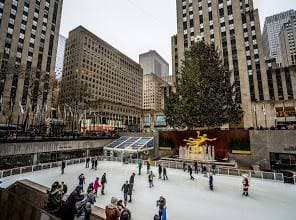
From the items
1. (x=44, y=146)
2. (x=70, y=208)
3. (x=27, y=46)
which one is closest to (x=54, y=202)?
(x=70, y=208)

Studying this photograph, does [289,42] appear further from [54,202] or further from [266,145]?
[54,202]

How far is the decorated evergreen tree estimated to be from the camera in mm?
29391

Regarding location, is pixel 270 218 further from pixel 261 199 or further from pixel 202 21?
pixel 202 21

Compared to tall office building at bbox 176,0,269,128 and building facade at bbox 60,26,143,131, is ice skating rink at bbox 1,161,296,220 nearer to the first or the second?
tall office building at bbox 176,0,269,128

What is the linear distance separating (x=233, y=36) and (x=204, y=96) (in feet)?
102

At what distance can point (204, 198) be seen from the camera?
1234 centimetres

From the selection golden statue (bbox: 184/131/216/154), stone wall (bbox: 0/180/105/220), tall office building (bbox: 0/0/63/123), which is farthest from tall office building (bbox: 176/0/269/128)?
stone wall (bbox: 0/180/105/220)

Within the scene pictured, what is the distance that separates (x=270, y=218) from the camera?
9328 millimetres

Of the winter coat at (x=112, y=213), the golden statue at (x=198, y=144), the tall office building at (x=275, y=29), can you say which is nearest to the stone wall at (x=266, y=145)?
the golden statue at (x=198, y=144)

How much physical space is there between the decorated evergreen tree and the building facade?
38670mm

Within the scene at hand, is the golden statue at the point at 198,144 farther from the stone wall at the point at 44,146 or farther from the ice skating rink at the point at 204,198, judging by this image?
the stone wall at the point at 44,146

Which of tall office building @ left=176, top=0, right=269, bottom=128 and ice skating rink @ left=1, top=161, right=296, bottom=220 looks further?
tall office building @ left=176, top=0, right=269, bottom=128

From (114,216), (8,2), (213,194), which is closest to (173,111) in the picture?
(213,194)

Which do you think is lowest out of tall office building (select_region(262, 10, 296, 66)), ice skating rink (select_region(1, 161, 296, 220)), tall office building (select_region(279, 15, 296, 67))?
ice skating rink (select_region(1, 161, 296, 220))
